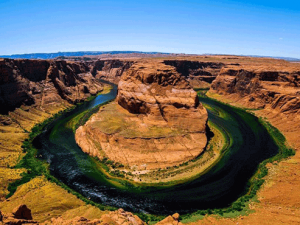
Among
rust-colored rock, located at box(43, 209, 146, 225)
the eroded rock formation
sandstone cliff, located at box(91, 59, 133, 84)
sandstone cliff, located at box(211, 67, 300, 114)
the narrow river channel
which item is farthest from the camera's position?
sandstone cliff, located at box(91, 59, 133, 84)

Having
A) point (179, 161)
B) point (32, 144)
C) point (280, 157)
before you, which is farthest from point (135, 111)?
point (280, 157)

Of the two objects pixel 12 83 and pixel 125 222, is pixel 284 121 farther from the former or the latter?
pixel 12 83

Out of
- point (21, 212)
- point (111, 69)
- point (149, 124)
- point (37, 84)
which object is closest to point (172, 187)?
point (149, 124)

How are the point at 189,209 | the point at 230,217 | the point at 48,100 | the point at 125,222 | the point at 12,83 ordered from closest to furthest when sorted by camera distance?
the point at 125,222 → the point at 230,217 → the point at 189,209 → the point at 12,83 → the point at 48,100

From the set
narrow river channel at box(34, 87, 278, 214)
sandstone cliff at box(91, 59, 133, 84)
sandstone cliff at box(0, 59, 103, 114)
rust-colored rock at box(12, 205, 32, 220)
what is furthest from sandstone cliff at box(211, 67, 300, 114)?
sandstone cliff at box(91, 59, 133, 84)

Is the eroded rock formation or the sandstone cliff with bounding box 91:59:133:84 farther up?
the sandstone cliff with bounding box 91:59:133:84

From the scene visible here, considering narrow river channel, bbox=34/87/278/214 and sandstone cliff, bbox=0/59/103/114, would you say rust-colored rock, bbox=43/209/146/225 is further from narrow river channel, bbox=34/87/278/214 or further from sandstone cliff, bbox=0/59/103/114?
sandstone cliff, bbox=0/59/103/114
